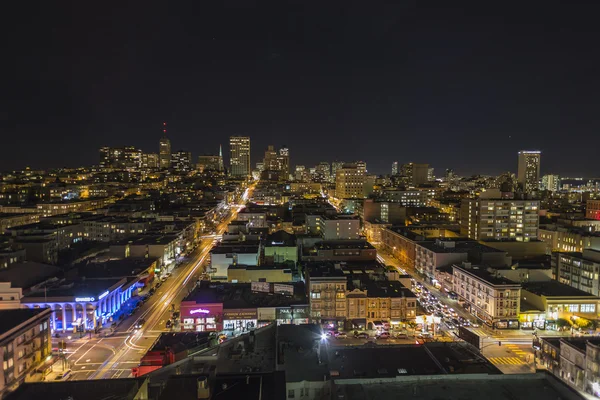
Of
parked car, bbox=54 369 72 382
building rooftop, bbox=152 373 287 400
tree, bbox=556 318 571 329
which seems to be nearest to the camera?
building rooftop, bbox=152 373 287 400

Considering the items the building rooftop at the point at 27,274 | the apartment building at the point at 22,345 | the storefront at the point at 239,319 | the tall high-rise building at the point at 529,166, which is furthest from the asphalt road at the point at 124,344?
the tall high-rise building at the point at 529,166

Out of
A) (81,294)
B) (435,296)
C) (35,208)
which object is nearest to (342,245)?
(435,296)

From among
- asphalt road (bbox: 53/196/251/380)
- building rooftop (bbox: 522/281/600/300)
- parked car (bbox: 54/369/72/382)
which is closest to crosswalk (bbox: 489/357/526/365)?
building rooftop (bbox: 522/281/600/300)

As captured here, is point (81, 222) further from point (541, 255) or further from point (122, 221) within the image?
point (541, 255)

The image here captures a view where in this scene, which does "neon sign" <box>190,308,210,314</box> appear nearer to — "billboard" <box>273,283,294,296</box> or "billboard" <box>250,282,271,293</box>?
"billboard" <box>250,282,271,293</box>

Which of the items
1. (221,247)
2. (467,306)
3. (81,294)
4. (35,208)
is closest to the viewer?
(81,294)

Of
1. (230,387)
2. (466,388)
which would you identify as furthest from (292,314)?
(466,388)
